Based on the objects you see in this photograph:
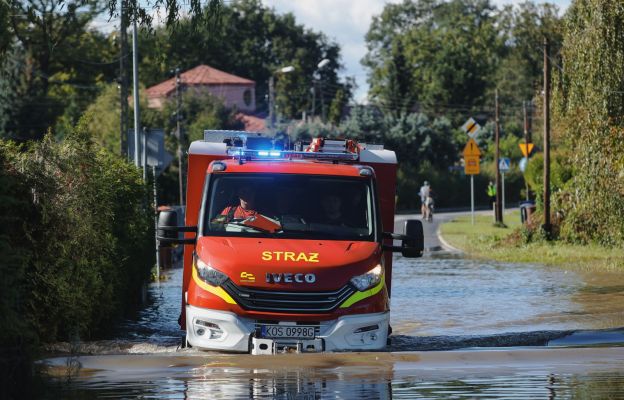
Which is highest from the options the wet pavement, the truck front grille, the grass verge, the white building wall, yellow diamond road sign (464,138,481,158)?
the white building wall

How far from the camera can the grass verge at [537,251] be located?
29.9 meters

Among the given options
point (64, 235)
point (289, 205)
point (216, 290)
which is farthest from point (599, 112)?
point (216, 290)

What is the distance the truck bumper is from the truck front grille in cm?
14

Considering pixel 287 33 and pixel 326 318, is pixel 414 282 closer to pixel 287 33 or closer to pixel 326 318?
pixel 326 318

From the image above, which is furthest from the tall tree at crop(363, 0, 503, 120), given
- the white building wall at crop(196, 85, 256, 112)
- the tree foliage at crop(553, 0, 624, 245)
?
the tree foliage at crop(553, 0, 624, 245)

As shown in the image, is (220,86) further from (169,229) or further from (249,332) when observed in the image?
(249,332)

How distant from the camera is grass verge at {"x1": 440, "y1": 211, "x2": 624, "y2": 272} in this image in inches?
1178

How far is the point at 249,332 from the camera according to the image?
485 inches

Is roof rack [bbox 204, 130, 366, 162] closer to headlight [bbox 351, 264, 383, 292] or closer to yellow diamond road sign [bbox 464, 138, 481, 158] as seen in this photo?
headlight [bbox 351, 264, 383, 292]

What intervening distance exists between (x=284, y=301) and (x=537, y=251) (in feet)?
74.6

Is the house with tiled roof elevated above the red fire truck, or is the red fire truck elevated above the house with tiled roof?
the house with tiled roof

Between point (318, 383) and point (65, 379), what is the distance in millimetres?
2200

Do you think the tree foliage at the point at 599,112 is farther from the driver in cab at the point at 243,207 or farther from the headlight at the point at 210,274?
the headlight at the point at 210,274

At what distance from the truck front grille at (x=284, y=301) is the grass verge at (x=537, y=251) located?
1654cm
